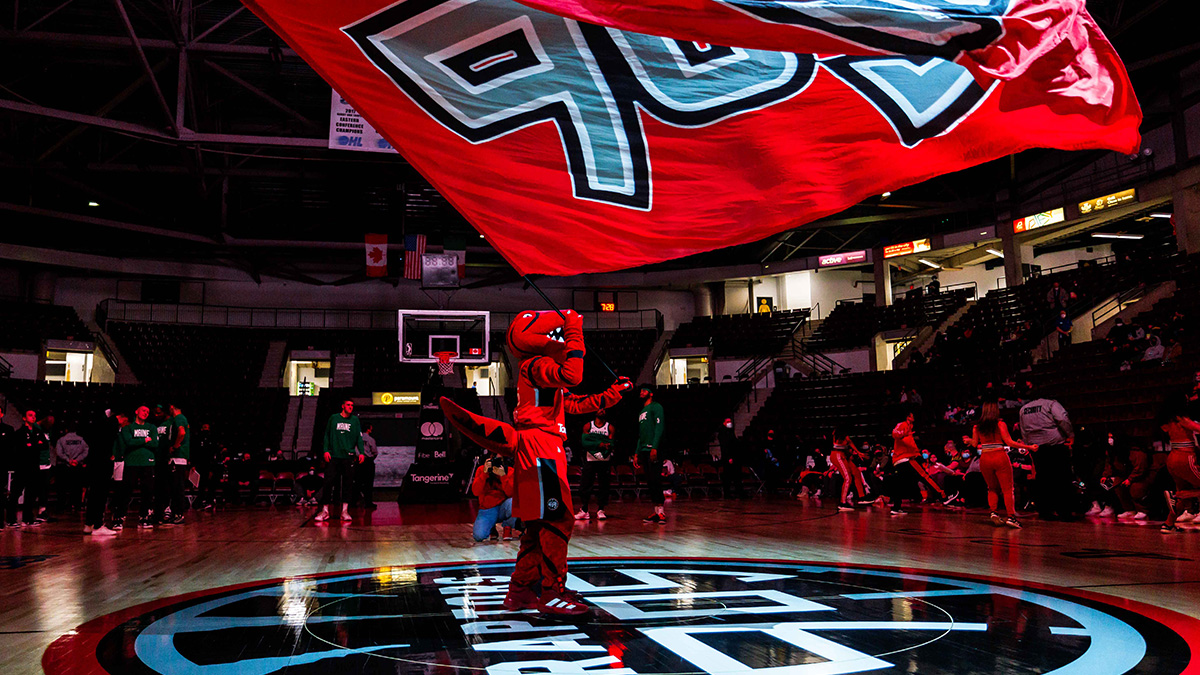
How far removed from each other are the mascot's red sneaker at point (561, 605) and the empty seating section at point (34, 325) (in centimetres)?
2589

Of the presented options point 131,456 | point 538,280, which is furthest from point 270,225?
point 131,456

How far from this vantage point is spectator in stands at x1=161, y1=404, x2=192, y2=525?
37.1ft

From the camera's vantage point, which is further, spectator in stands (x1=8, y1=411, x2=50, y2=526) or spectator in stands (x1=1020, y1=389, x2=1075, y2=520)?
spectator in stands (x1=8, y1=411, x2=50, y2=526)

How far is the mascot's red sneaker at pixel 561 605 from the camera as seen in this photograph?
4098mm

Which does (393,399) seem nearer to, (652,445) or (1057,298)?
(652,445)

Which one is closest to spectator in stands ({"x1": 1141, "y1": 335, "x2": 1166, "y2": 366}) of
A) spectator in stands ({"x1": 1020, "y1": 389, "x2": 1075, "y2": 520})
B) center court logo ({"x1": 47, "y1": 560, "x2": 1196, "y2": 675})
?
spectator in stands ({"x1": 1020, "y1": 389, "x2": 1075, "y2": 520})

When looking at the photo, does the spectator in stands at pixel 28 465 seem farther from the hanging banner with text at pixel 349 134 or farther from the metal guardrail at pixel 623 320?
the metal guardrail at pixel 623 320

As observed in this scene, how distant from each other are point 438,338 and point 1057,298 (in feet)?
52.3

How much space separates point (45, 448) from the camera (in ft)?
39.0

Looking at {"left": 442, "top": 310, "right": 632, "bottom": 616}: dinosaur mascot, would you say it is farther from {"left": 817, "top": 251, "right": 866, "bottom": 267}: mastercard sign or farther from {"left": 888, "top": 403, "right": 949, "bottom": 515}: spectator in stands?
{"left": 817, "top": 251, "right": 866, "bottom": 267}: mastercard sign

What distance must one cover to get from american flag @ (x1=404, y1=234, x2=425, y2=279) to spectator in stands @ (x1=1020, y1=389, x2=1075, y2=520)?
17.5m

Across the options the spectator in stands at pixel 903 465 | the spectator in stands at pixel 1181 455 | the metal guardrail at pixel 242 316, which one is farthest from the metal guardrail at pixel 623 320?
the spectator in stands at pixel 1181 455

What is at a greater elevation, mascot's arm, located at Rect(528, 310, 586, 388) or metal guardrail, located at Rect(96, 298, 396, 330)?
metal guardrail, located at Rect(96, 298, 396, 330)

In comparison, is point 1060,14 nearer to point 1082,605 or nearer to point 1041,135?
point 1041,135
